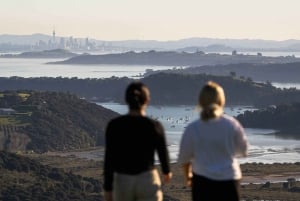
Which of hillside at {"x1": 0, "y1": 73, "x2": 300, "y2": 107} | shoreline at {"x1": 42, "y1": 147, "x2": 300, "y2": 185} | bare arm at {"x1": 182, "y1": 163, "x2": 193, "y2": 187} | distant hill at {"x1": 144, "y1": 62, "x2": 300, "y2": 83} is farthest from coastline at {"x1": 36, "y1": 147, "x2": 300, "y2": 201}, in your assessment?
distant hill at {"x1": 144, "y1": 62, "x2": 300, "y2": 83}

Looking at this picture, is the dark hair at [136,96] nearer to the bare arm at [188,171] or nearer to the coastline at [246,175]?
the bare arm at [188,171]

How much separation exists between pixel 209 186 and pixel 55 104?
280ft

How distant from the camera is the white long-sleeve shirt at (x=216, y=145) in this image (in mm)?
7359

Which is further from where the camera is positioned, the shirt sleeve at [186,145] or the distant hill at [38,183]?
the distant hill at [38,183]

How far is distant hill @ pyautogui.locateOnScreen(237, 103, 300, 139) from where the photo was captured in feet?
323

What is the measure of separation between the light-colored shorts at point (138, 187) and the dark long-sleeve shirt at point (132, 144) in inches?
1.5

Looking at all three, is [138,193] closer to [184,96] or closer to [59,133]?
[59,133]

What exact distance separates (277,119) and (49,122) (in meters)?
26.6

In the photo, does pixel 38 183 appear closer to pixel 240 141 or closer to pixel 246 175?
pixel 246 175

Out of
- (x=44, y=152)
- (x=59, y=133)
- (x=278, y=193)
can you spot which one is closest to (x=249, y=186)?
(x=278, y=193)

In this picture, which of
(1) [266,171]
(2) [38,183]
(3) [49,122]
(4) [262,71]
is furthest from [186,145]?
(4) [262,71]

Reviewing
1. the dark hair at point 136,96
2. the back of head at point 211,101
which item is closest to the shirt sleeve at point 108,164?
the dark hair at point 136,96

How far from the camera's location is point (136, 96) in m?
7.36

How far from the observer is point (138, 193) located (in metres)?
7.40
